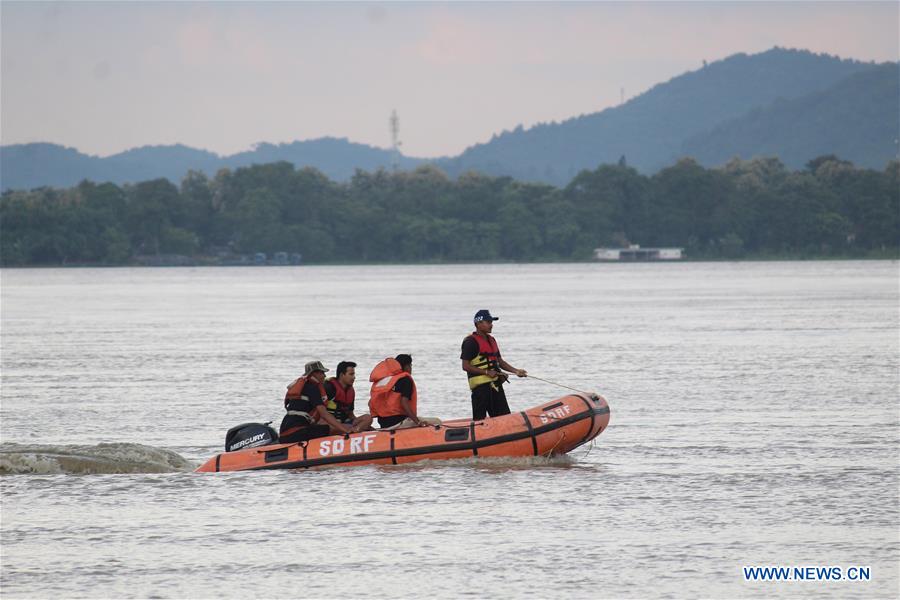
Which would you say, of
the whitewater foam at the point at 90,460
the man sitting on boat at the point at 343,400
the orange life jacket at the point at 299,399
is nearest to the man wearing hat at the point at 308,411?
the orange life jacket at the point at 299,399

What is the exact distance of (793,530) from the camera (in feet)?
56.5

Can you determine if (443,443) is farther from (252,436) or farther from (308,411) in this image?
(252,436)

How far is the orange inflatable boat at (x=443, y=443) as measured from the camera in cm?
2100

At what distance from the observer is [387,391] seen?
21.2 metres

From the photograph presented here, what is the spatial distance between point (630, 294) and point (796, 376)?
64688mm

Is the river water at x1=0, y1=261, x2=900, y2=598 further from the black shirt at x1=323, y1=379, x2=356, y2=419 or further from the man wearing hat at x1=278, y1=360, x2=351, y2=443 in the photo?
the black shirt at x1=323, y1=379, x2=356, y2=419

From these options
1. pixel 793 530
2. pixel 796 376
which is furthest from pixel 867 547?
pixel 796 376

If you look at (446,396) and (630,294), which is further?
(630,294)

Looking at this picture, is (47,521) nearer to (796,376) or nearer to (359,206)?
(796,376)

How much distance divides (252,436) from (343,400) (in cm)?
145

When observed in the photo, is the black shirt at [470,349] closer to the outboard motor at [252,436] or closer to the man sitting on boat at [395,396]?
the man sitting on boat at [395,396]

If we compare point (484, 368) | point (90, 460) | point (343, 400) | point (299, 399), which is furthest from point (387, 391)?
point (90, 460)

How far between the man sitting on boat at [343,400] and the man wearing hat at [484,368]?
5.56 feet

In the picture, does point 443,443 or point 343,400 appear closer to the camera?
point 443,443
